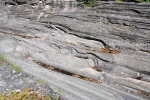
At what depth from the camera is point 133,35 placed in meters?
13.3

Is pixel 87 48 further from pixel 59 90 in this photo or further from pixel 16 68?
pixel 16 68

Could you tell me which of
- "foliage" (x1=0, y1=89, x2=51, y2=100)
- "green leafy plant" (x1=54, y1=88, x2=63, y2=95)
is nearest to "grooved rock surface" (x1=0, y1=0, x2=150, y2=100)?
"green leafy plant" (x1=54, y1=88, x2=63, y2=95)

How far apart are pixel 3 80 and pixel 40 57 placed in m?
2.92

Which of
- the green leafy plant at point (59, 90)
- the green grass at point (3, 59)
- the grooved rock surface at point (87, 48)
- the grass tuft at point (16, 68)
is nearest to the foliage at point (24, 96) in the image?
the green leafy plant at point (59, 90)

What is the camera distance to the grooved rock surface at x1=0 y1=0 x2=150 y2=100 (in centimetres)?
1136

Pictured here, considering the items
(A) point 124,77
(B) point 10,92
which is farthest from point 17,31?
(A) point 124,77

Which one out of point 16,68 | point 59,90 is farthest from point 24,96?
point 16,68

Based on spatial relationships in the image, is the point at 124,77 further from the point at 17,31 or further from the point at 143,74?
the point at 17,31

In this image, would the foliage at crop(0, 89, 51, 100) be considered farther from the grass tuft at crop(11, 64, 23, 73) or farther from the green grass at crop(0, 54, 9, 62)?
the green grass at crop(0, 54, 9, 62)

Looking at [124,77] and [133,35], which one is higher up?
[133,35]

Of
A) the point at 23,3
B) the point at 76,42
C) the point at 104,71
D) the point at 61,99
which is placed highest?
the point at 23,3

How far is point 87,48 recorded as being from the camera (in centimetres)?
1403

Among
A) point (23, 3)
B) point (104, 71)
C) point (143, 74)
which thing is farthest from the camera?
point (23, 3)

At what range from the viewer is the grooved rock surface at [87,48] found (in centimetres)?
1136
